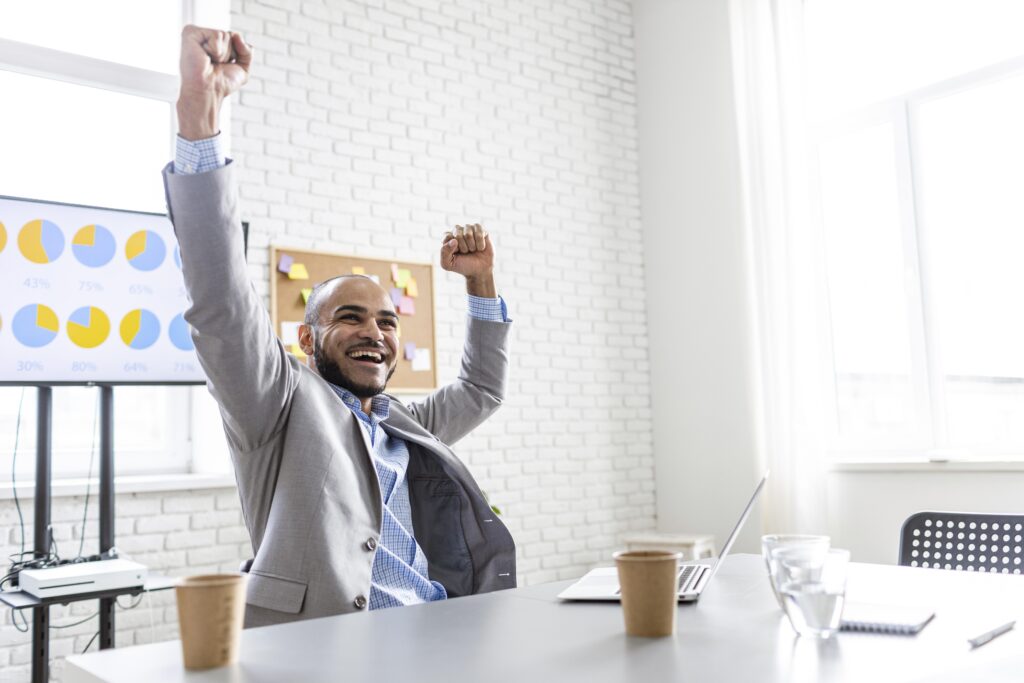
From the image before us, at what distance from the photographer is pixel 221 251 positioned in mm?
1423

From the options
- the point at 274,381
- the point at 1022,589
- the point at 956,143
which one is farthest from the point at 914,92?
the point at 274,381

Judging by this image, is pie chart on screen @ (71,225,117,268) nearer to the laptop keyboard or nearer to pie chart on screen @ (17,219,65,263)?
pie chart on screen @ (17,219,65,263)

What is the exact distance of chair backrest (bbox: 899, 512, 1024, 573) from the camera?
6.15ft

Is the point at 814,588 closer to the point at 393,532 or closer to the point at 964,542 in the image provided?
the point at 393,532

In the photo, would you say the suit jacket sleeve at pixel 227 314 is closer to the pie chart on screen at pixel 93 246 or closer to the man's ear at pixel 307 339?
the man's ear at pixel 307 339

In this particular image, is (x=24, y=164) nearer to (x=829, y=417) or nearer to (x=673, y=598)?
(x=673, y=598)

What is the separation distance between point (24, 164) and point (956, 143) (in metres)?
3.86

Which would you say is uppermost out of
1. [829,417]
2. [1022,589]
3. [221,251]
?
[221,251]

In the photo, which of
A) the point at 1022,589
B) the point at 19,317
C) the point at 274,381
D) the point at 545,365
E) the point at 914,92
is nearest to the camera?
the point at 1022,589

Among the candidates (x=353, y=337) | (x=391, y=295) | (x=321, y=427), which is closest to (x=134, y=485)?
(x=391, y=295)

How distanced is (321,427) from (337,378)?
0.93ft

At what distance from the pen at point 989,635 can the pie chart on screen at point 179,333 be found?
2.56 m

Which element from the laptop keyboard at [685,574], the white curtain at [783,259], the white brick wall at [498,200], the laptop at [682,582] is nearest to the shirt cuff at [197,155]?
the laptop at [682,582]

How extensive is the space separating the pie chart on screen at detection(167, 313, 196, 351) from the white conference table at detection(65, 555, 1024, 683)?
6.55 ft
